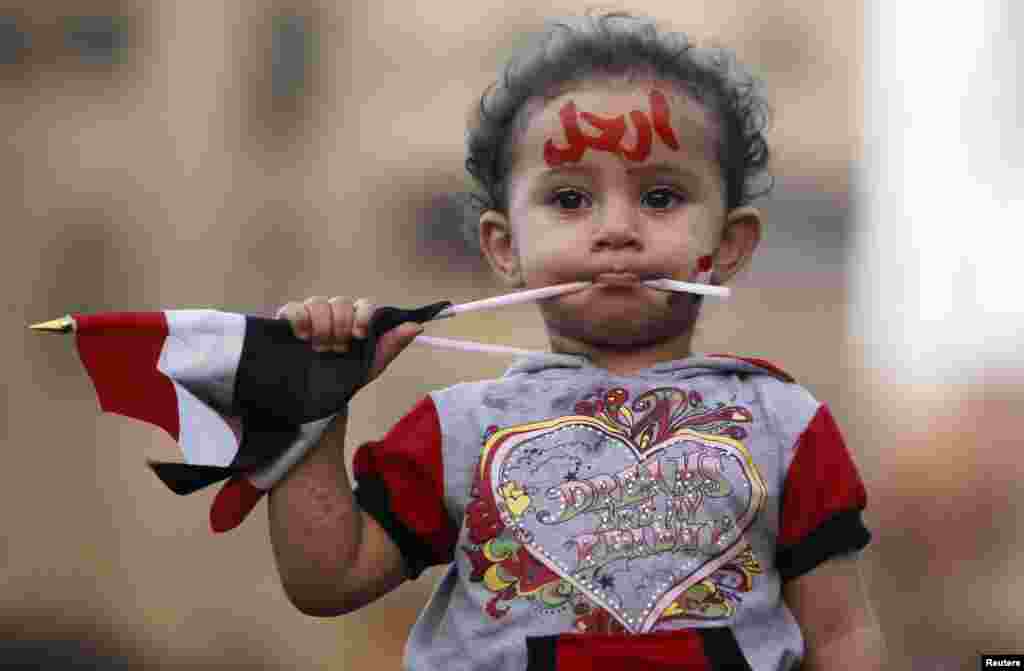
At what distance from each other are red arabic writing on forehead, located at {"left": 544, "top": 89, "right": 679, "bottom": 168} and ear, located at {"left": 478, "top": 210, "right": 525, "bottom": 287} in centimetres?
9

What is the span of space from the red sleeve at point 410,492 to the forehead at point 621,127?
25cm

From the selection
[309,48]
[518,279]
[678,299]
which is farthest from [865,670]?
[309,48]

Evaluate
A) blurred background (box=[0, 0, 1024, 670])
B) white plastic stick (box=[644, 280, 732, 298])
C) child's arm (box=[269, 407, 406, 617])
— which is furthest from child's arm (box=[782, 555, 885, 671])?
blurred background (box=[0, 0, 1024, 670])

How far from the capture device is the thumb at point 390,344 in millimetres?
978

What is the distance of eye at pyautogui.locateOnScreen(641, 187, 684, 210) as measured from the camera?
1054 millimetres

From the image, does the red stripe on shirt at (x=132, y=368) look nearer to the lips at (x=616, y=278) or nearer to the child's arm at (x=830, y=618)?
the lips at (x=616, y=278)

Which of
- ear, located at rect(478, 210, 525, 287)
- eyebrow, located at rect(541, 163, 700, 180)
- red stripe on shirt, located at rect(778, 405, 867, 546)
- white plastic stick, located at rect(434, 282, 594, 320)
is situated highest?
eyebrow, located at rect(541, 163, 700, 180)

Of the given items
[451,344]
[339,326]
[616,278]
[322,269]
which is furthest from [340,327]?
[322,269]

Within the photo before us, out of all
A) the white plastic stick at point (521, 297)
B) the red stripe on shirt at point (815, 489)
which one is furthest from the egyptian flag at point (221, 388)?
the red stripe on shirt at point (815, 489)

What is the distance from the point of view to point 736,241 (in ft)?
3.71

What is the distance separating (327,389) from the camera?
0.95m

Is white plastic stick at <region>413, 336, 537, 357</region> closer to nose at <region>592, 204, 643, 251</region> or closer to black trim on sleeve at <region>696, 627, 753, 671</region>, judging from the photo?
nose at <region>592, 204, 643, 251</region>

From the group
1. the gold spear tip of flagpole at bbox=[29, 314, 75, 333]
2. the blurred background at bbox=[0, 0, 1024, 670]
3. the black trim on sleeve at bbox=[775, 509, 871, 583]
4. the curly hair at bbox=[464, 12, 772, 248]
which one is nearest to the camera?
the gold spear tip of flagpole at bbox=[29, 314, 75, 333]

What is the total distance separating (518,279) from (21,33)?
272 cm
